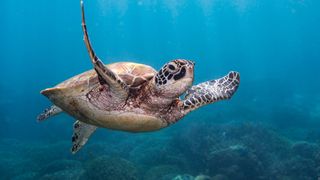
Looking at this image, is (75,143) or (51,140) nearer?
(75,143)

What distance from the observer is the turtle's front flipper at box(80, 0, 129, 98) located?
3693 millimetres

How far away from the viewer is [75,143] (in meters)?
6.29

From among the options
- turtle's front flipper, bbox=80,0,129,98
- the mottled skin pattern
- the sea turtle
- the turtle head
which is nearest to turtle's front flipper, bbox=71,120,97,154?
the sea turtle

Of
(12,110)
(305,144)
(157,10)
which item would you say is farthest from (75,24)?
(305,144)

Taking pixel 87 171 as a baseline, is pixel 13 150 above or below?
below

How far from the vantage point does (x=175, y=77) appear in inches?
164

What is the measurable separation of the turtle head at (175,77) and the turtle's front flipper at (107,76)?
465 mm

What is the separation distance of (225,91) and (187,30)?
18526cm

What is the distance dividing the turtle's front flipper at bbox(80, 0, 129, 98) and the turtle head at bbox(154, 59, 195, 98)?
18.3 inches

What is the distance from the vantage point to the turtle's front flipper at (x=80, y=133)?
20.4ft

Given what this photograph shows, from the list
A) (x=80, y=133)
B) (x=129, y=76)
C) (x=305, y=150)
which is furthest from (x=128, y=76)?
(x=305, y=150)

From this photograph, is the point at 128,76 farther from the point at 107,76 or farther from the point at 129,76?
the point at 107,76

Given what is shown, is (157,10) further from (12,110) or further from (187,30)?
(12,110)

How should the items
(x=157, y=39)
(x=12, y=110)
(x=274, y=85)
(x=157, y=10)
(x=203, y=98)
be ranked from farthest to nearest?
1. (x=157, y=39)
2. (x=157, y=10)
3. (x=274, y=85)
4. (x=12, y=110)
5. (x=203, y=98)
